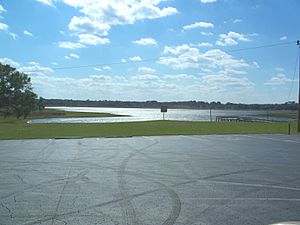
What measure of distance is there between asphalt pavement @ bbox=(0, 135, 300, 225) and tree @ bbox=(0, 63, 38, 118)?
6056 centimetres

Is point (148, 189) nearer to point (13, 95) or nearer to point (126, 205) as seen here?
point (126, 205)

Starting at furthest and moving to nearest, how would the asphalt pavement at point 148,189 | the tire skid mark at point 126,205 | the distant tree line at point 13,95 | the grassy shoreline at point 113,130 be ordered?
the distant tree line at point 13,95
the grassy shoreline at point 113,130
the asphalt pavement at point 148,189
the tire skid mark at point 126,205

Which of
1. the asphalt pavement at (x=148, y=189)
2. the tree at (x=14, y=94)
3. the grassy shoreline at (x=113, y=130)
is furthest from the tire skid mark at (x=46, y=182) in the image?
the tree at (x=14, y=94)

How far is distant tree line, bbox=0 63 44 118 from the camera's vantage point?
7312 centimetres

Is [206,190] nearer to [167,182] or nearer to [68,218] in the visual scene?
[167,182]

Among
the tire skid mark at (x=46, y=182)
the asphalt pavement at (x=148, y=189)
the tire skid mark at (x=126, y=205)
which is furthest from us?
the tire skid mark at (x=46, y=182)

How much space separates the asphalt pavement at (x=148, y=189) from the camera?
22.4ft

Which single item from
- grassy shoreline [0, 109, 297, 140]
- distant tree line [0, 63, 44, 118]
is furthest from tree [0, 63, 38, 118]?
grassy shoreline [0, 109, 297, 140]

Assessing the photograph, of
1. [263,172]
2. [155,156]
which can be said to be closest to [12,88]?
A: [155,156]

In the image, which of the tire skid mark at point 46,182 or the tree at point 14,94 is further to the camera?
the tree at point 14,94

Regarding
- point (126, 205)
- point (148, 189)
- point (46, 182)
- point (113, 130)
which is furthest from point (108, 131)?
point (126, 205)

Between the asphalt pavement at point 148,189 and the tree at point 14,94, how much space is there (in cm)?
6056

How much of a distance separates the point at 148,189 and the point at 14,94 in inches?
2722

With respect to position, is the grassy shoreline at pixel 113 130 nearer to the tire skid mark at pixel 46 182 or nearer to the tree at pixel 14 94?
the tire skid mark at pixel 46 182
